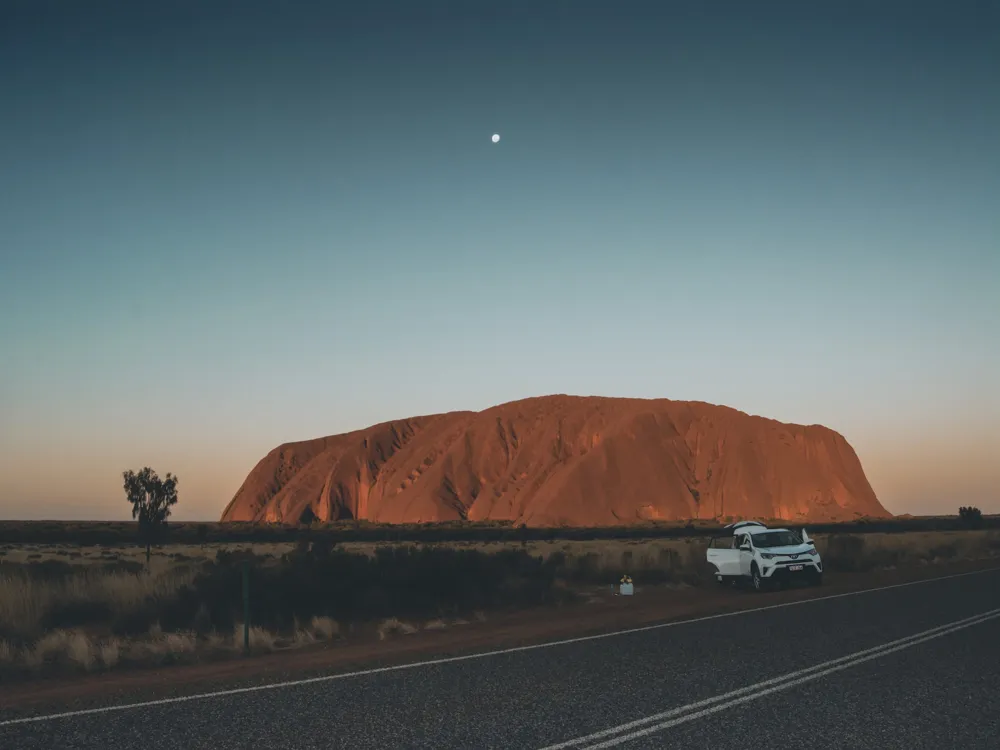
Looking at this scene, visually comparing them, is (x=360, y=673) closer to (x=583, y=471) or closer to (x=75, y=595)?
(x=75, y=595)

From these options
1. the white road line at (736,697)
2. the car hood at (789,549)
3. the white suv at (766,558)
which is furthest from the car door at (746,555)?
the white road line at (736,697)

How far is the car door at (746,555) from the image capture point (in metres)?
24.3

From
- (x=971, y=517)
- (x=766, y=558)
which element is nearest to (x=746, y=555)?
(x=766, y=558)

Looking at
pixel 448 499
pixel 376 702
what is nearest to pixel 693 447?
pixel 448 499

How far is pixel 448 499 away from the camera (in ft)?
356

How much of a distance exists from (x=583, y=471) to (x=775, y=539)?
78915mm

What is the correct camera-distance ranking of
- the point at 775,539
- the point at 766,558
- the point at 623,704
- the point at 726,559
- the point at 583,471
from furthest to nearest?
the point at 583,471, the point at 726,559, the point at 775,539, the point at 766,558, the point at 623,704

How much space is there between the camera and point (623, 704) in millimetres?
8812

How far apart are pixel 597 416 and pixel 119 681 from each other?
10778cm

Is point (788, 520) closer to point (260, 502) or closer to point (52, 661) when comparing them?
point (260, 502)

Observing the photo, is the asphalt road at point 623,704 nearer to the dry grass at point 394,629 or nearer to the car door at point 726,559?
the dry grass at point 394,629

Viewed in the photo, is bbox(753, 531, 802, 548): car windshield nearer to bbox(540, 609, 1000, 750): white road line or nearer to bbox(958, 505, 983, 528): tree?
bbox(540, 609, 1000, 750): white road line

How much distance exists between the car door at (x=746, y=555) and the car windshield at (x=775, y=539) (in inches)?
7.9

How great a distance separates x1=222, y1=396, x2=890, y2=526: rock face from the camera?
103500 mm
